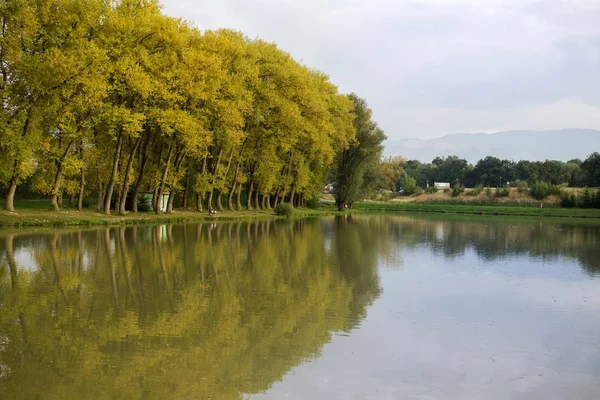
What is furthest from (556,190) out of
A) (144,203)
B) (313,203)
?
(144,203)

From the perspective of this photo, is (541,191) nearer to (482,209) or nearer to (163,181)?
(482,209)

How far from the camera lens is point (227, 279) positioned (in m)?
17.9

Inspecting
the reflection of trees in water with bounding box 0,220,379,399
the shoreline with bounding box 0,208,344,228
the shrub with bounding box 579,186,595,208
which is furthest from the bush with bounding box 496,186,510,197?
the reflection of trees in water with bounding box 0,220,379,399

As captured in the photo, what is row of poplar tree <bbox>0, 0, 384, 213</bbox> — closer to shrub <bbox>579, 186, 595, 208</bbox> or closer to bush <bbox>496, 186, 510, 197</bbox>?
shrub <bbox>579, 186, 595, 208</bbox>

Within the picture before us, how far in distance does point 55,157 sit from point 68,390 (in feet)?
106

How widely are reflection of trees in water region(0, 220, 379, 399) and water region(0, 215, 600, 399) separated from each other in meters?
0.04

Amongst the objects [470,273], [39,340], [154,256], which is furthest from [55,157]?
[39,340]

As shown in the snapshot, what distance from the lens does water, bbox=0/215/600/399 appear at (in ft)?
29.0

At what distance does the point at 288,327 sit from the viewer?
12.1 m

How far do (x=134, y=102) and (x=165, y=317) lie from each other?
31.0 meters

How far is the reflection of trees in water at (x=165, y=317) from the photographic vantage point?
28.9 ft

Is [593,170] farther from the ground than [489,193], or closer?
farther from the ground

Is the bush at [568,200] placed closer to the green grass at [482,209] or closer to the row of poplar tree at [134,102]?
the green grass at [482,209]

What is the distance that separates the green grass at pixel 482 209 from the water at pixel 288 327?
65.8 m
